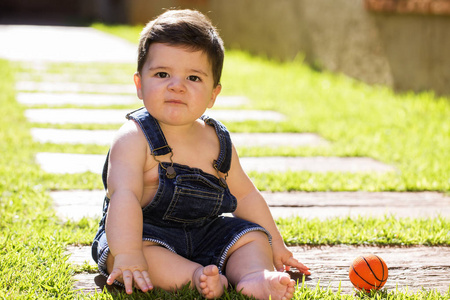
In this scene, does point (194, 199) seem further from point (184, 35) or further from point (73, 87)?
point (73, 87)

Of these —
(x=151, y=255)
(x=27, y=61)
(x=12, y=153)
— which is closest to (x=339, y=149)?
(x=12, y=153)

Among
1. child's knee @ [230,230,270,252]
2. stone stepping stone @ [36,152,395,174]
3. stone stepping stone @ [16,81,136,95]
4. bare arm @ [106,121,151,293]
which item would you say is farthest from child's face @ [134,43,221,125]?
stone stepping stone @ [16,81,136,95]

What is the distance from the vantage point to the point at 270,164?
3287 millimetres

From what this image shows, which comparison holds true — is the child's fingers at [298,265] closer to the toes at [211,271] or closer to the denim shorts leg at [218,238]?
the denim shorts leg at [218,238]

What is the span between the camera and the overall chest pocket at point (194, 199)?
73.7 inches

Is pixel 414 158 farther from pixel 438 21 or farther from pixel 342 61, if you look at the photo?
pixel 342 61

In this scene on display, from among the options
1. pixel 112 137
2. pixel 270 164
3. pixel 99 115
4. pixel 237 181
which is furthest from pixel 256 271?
pixel 99 115

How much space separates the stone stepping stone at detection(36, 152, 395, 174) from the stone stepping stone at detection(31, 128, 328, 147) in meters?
0.31

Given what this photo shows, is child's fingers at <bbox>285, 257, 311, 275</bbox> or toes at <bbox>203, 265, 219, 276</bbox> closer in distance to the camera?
toes at <bbox>203, 265, 219, 276</bbox>

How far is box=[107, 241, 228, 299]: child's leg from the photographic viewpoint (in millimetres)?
1622

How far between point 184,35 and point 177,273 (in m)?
0.71

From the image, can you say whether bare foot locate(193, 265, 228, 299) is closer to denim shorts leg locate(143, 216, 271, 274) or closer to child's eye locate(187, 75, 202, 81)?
denim shorts leg locate(143, 216, 271, 274)

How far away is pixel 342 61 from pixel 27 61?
386 cm

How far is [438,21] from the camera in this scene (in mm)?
5164
